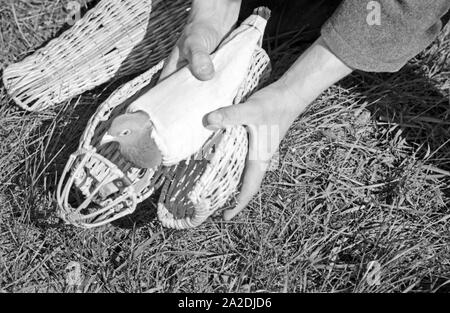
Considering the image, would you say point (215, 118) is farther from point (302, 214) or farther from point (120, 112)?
point (302, 214)

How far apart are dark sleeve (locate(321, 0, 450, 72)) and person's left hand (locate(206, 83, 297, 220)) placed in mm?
128

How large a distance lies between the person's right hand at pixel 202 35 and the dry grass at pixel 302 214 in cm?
21

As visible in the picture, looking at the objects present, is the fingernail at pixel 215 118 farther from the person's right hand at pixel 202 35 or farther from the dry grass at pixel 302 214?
the dry grass at pixel 302 214

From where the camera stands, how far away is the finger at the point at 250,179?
1.15 m

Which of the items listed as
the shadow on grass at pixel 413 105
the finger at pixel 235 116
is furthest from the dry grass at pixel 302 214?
the finger at pixel 235 116

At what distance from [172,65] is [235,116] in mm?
184

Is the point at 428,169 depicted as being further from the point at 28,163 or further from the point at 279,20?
the point at 28,163

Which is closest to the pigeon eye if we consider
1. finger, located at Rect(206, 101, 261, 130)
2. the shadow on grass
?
finger, located at Rect(206, 101, 261, 130)

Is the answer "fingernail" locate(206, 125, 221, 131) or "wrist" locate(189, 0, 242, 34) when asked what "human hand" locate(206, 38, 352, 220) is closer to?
"fingernail" locate(206, 125, 221, 131)

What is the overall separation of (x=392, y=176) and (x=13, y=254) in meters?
0.73

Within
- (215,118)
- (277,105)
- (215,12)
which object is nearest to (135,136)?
(215,118)

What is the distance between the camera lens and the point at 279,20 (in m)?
1.52

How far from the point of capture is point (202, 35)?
1.25m
